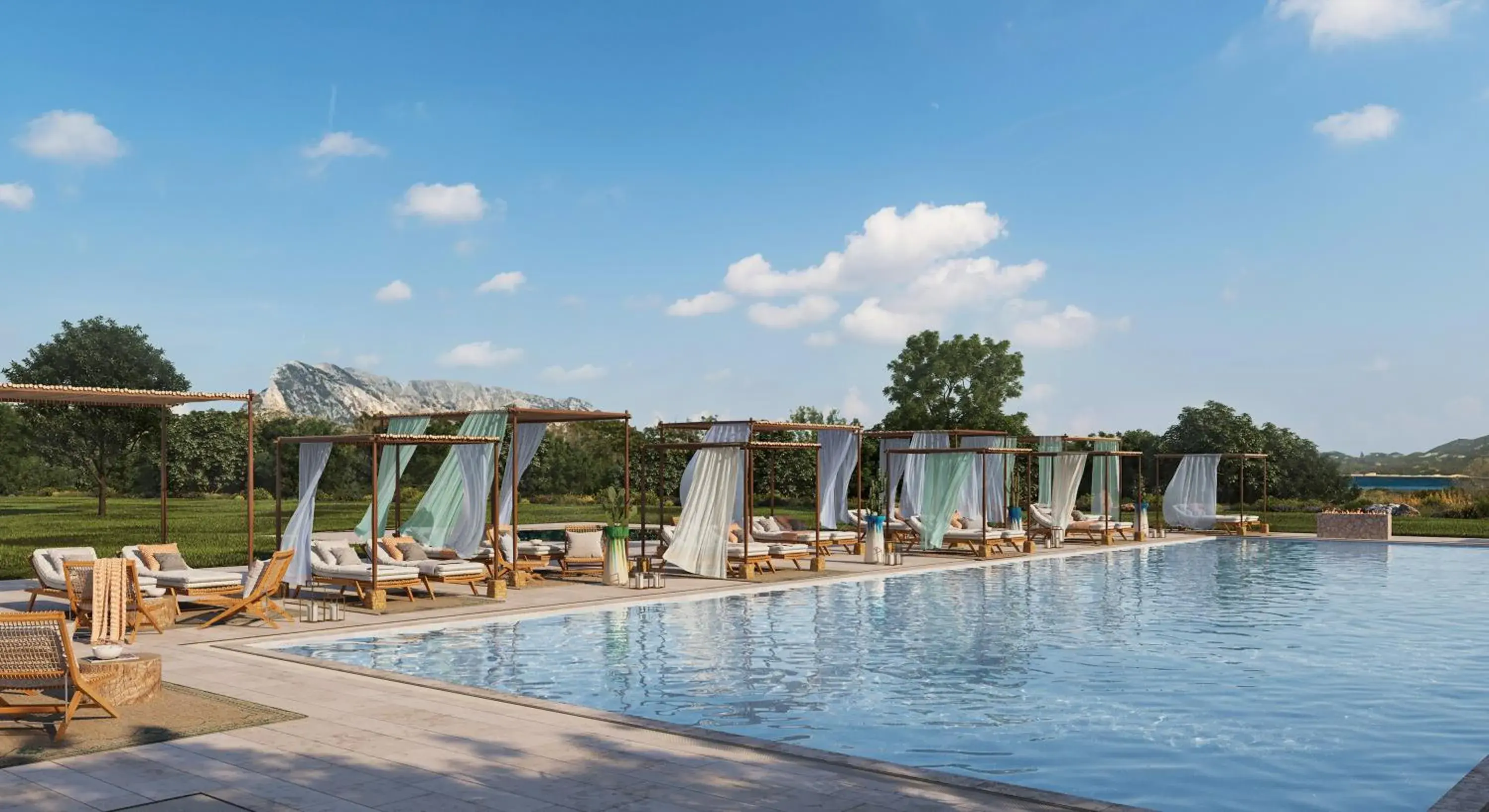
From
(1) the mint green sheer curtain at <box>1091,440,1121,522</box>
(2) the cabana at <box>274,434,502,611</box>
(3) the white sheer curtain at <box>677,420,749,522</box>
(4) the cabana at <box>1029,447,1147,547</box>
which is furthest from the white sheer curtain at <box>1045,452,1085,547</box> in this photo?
(2) the cabana at <box>274,434,502,611</box>

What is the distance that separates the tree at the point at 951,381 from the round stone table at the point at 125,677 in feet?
142

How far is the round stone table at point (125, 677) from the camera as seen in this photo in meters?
7.35

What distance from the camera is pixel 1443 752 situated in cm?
754

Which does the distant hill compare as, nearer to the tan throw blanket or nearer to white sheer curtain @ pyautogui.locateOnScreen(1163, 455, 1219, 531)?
white sheer curtain @ pyautogui.locateOnScreen(1163, 455, 1219, 531)

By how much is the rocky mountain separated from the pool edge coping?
138014mm

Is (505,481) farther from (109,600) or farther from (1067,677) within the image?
(1067,677)

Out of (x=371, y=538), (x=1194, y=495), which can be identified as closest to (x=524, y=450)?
(x=371, y=538)

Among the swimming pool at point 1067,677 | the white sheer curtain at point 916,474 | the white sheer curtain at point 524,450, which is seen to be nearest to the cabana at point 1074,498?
the white sheer curtain at point 916,474

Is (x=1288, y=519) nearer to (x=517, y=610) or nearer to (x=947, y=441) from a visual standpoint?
(x=947, y=441)

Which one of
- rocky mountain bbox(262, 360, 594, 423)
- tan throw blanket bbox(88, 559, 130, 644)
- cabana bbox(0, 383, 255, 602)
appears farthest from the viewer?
rocky mountain bbox(262, 360, 594, 423)

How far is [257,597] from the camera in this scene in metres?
12.0

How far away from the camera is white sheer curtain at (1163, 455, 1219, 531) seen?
30766mm

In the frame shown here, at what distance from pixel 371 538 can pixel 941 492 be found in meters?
11.6

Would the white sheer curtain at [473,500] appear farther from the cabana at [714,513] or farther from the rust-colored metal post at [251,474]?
the rust-colored metal post at [251,474]
